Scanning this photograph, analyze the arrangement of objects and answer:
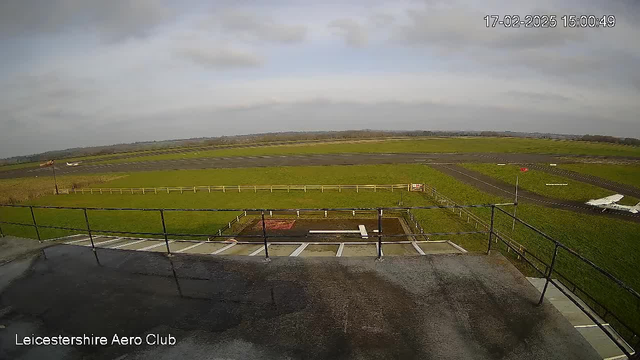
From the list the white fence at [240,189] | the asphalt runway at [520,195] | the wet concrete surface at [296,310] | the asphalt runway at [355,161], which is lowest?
the asphalt runway at [520,195]

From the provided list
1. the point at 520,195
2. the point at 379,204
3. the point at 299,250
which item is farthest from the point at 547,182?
the point at 299,250

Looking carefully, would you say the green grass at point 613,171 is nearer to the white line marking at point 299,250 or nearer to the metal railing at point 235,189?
the metal railing at point 235,189

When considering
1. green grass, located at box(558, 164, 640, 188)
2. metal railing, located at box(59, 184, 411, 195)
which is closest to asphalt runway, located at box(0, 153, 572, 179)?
green grass, located at box(558, 164, 640, 188)

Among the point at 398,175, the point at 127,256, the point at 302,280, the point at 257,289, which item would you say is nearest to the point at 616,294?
the point at 302,280

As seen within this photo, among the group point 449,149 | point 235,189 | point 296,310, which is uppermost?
point 296,310

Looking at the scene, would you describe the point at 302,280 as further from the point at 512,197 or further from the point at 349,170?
the point at 349,170

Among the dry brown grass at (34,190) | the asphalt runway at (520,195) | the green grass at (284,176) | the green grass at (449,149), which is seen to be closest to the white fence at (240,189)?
the dry brown grass at (34,190)

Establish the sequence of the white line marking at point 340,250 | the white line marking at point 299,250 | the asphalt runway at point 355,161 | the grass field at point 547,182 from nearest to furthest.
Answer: the white line marking at point 340,250 < the white line marking at point 299,250 < the grass field at point 547,182 < the asphalt runway at point 355,161

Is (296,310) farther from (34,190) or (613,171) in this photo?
(613,171)
